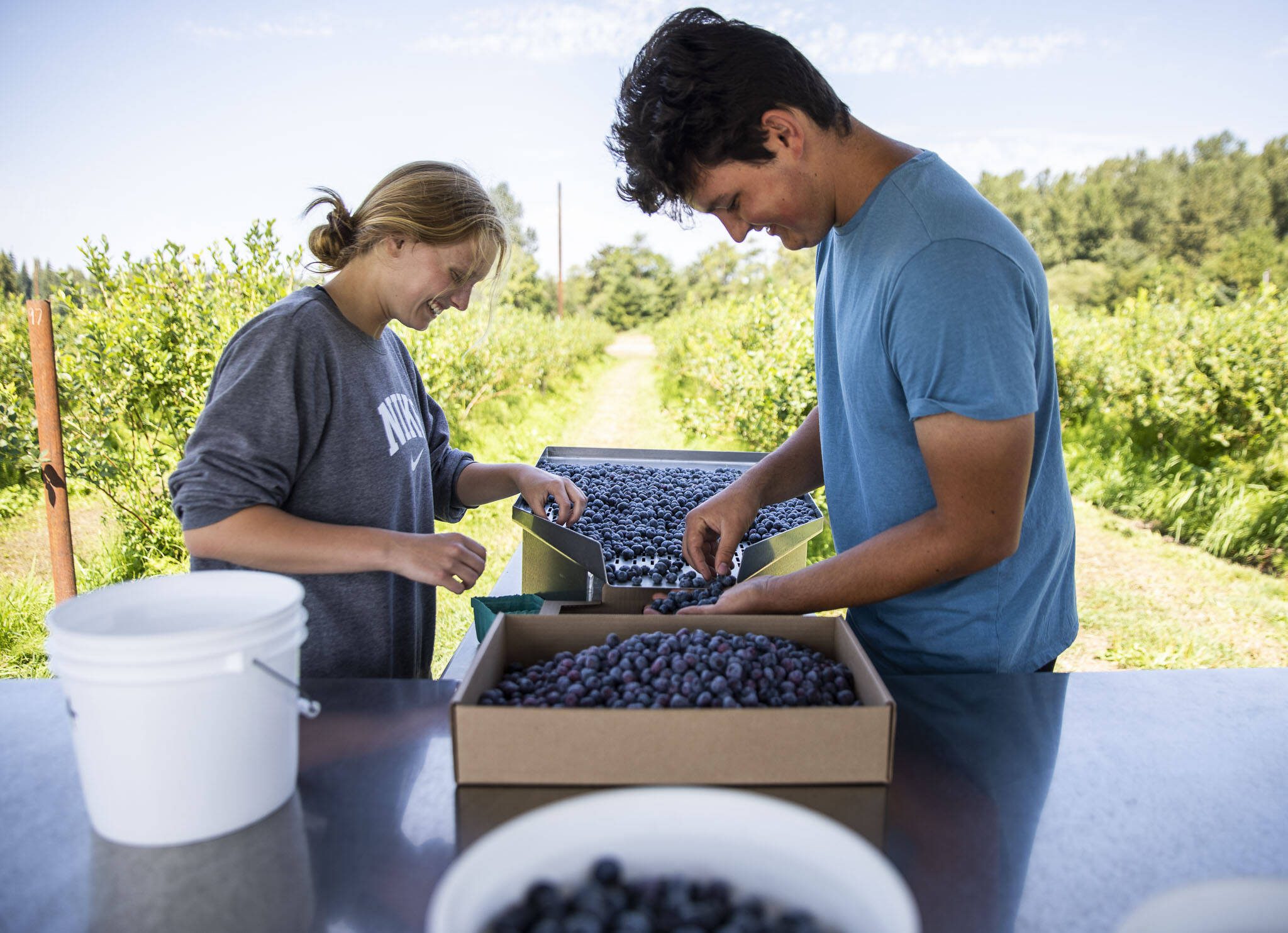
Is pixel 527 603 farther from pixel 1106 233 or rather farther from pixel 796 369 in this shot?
pixel 1106 233

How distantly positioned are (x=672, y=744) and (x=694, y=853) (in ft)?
0.96

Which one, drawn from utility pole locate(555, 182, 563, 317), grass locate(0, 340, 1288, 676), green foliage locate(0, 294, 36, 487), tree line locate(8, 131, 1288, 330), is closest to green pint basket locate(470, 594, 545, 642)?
grass locate(0, 340, 1288, 676)

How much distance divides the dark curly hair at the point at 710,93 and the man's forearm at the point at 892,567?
2.33ft

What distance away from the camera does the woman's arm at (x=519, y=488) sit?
223 centimetres

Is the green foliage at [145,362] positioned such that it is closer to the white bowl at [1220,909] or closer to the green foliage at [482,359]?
the green foliage at [482,359]

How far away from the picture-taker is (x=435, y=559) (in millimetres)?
1536

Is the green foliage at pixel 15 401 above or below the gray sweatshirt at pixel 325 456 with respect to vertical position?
below

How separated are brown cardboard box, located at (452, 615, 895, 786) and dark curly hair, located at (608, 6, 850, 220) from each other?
37.2 inches

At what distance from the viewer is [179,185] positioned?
963 cm

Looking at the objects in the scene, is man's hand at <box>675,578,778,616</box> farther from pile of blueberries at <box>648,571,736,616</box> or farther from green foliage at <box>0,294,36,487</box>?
green foliage at <box>0,294,36,487</box>

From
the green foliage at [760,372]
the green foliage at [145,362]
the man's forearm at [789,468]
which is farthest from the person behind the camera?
the green foliage at [760,372]

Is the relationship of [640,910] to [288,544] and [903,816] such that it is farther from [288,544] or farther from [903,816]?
[288,544]

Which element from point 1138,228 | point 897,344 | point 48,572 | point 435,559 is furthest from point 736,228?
point 1138,228

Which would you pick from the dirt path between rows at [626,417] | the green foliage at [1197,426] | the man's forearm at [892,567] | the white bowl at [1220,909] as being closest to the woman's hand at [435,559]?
the man's forearm at [892,567]
